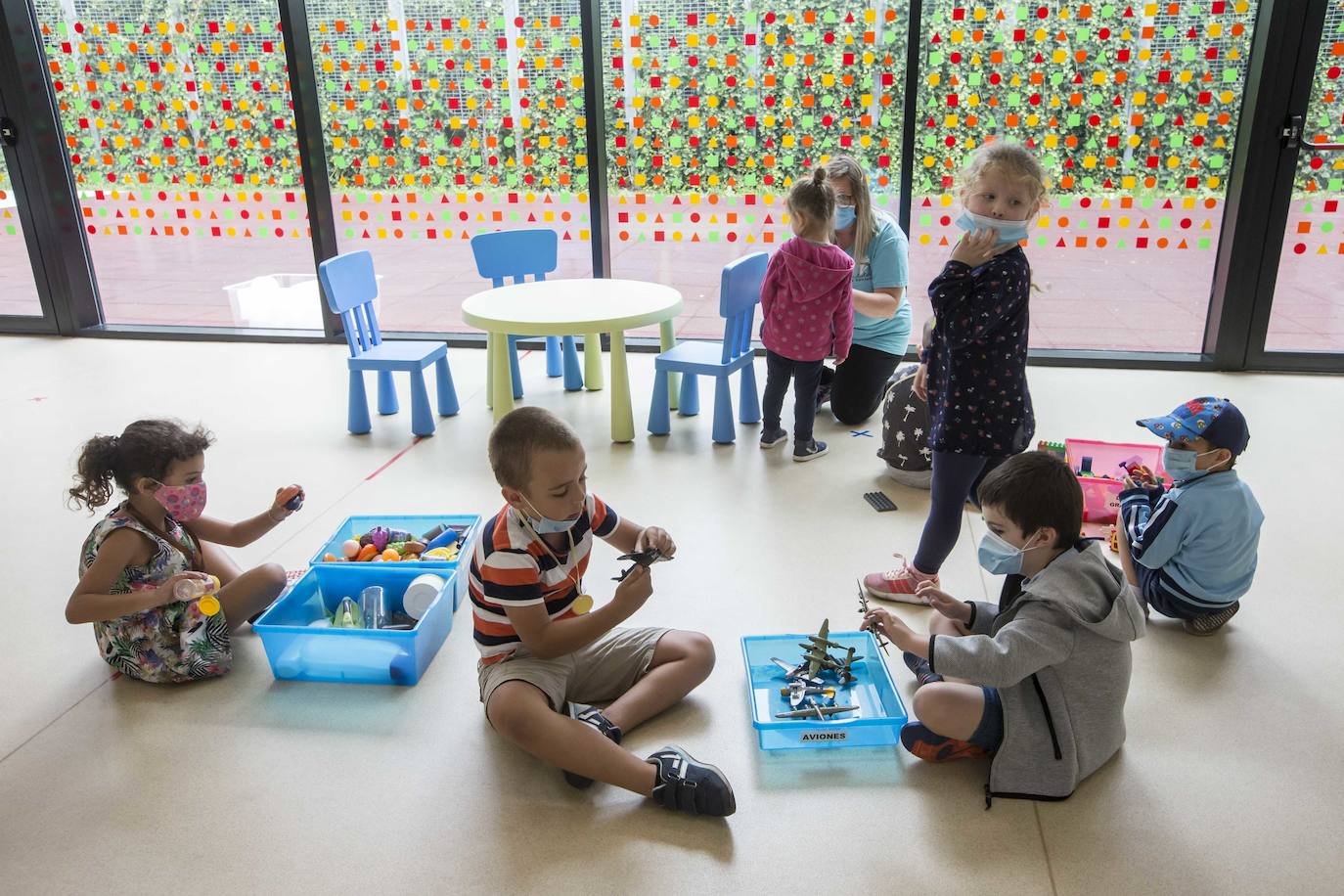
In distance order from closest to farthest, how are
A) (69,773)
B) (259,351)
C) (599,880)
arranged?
(599,880) → (69,773) → (259,351)

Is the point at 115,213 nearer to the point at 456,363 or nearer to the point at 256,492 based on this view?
the point at 456,363

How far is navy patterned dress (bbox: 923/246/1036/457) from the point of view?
7.48 ft

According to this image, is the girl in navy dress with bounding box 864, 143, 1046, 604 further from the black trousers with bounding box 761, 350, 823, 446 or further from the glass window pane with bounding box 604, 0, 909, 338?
the glass window pane with bounding box 604, 0, 909, 338

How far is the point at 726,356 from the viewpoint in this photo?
3.95 meters

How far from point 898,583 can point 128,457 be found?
196 centimetres

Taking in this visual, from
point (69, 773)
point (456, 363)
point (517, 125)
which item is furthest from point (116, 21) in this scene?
point (69, 773)

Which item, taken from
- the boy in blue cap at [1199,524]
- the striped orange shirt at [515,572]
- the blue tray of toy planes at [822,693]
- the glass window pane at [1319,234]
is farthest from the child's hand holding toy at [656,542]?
the glass window pane at [1319,234]

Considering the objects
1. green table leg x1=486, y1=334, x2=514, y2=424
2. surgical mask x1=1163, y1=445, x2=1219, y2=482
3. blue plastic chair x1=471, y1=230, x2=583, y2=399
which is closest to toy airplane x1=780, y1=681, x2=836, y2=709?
surgical mask x1=1163, y1=445, x2=1219, y2=482

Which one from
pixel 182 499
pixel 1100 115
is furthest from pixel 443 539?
pixel 1100 115

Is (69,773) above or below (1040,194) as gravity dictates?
below

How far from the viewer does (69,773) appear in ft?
6.90

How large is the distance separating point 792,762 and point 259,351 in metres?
4.39

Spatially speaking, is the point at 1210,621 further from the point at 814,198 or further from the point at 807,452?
the point at 814,198

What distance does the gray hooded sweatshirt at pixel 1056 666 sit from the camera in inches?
72.1
